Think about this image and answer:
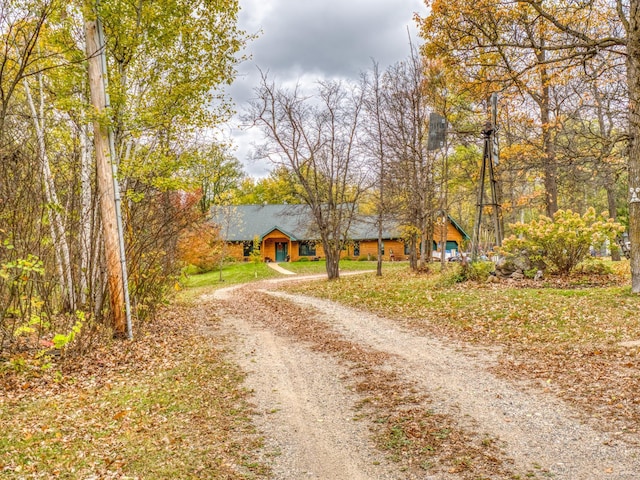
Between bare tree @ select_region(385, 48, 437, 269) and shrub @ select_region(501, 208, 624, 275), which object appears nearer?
shrub @ select_region(501, 208, 624, 275)

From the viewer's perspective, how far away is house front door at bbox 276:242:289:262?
130 feet

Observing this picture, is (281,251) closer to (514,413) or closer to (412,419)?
(412,419)

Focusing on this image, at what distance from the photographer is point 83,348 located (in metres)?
7.45

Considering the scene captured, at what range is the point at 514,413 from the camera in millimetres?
4676

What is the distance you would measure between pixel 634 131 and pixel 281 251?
3254 cm

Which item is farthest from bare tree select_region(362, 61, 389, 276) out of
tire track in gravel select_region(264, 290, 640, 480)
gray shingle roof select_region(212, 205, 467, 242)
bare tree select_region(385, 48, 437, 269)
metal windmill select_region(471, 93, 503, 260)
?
gray shingle roof select_region(212, 205, 467, 242)

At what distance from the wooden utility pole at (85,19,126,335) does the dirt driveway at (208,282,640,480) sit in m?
2.58

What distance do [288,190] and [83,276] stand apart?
14829 millimetres

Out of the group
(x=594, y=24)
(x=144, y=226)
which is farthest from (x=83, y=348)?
(x=594, y=24)

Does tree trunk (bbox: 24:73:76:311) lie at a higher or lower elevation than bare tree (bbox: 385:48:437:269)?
lower

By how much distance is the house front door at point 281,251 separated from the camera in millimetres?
39688

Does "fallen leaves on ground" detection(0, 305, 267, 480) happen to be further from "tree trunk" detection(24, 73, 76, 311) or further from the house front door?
the house front door

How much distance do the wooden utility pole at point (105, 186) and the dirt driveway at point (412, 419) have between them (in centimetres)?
258

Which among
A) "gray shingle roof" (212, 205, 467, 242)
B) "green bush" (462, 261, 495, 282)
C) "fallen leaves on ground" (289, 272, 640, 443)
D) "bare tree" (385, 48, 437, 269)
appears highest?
"bare tree" (385, 48, 437, 269)
